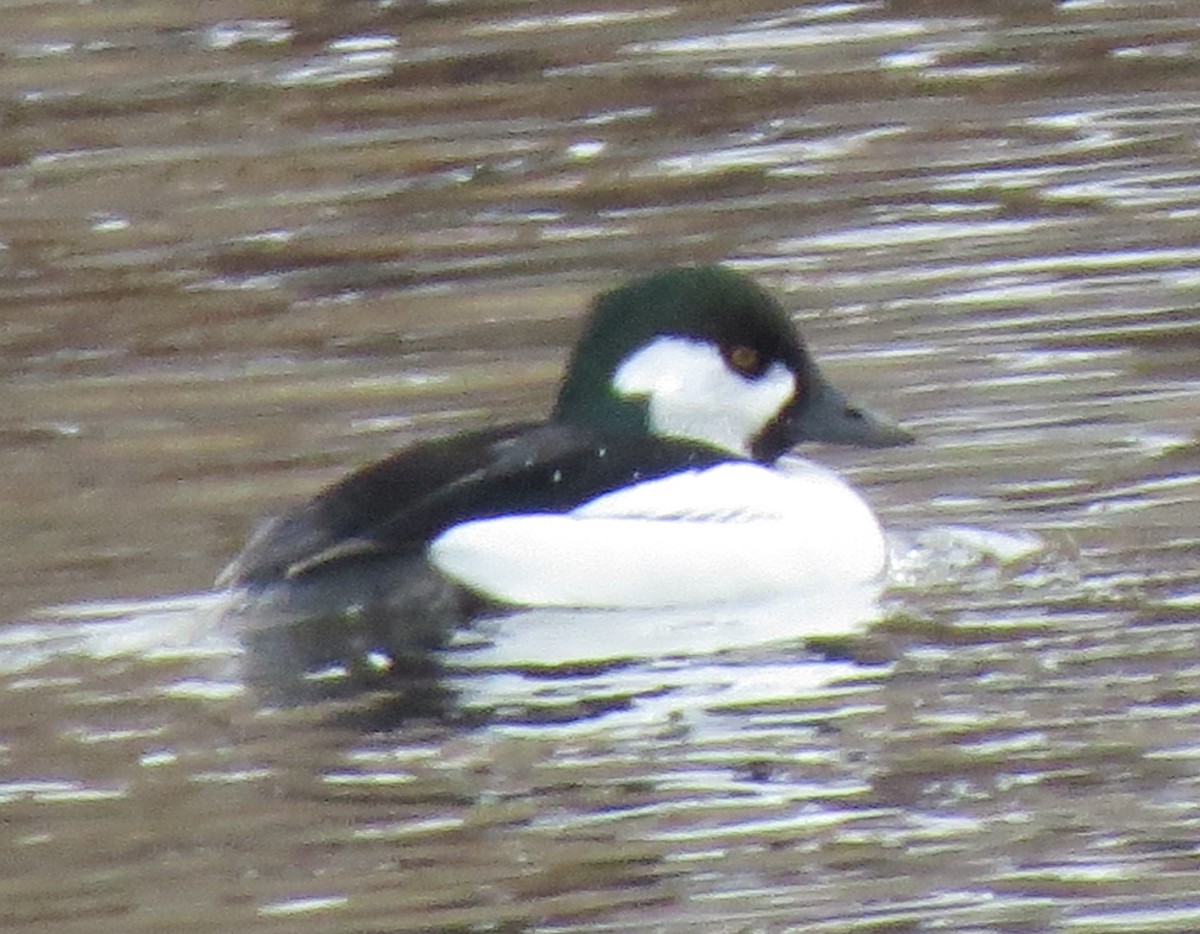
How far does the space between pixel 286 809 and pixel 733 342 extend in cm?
219

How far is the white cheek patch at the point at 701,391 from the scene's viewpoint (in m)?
Answer: 8.82

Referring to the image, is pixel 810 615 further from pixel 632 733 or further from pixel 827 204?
pixel 827 204

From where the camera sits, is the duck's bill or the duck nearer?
the duck

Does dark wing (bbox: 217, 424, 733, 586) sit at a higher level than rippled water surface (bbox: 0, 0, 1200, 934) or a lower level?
higher

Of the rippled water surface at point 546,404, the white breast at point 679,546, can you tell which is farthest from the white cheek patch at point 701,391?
the rippled water surface at point 546,404

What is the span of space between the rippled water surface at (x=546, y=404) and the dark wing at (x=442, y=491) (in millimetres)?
240

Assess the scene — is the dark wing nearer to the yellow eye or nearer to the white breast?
the white breast

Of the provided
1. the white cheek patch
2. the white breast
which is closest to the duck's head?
the white cheek patch

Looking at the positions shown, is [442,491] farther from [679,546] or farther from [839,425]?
[839,425]

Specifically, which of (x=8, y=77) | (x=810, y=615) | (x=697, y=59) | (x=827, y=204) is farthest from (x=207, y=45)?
(x=810, y=615)

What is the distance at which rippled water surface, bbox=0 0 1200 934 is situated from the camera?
6.88m

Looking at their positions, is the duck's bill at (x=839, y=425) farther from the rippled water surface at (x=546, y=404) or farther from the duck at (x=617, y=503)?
the rippled water surface at (x=546, y=404)

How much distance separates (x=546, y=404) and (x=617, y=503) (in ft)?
6.53

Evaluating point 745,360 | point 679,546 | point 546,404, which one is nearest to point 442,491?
point 679,546
